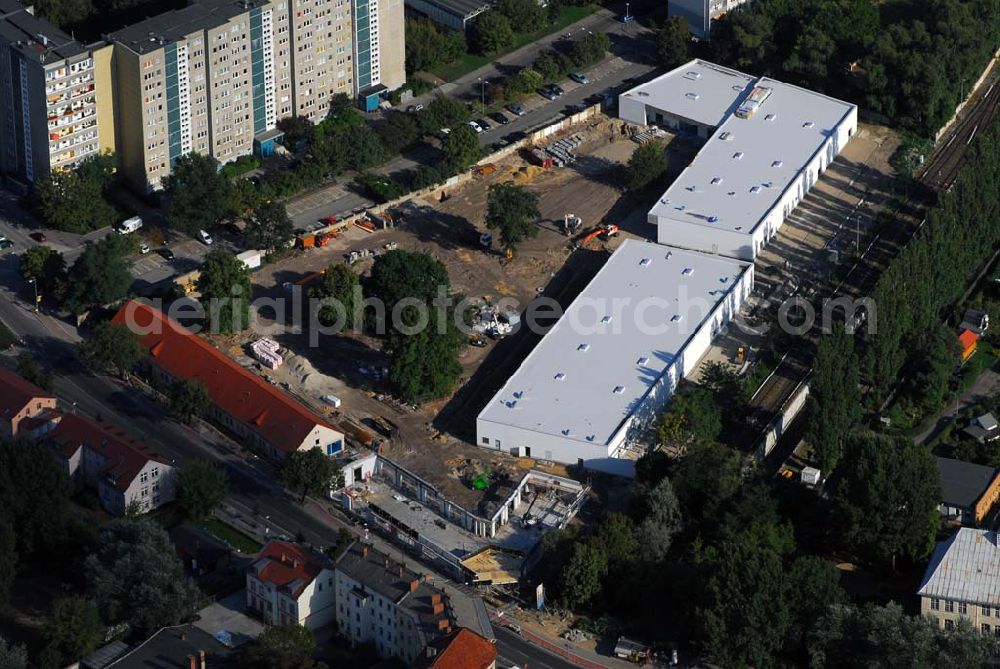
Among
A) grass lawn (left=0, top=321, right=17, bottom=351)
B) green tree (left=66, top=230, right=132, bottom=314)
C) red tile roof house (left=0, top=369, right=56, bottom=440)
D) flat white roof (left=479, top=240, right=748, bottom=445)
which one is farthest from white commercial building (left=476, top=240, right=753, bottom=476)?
grass lawn (left=0, top=321, right=17, bottom=351)

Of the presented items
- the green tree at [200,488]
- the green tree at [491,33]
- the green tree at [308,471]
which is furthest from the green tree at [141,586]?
the green tree at [491,33]

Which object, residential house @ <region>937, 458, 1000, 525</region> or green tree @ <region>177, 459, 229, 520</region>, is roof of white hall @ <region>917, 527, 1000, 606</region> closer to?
Result: residential house @ <region>937, 458, 1000, 525</region>

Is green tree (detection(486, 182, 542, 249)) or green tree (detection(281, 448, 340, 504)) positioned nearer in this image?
green tree (detection(281, 448, 340, 504))

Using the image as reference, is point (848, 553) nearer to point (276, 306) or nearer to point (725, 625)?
point (725, 625)

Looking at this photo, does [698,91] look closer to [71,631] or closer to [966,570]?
[966,570]

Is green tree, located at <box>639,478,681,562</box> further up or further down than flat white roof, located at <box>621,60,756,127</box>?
further down
